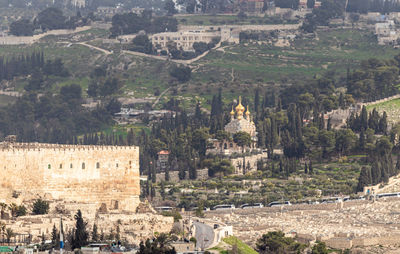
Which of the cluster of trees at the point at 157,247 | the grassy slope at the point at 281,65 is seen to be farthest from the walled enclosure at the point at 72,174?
the grassy slope at the point at 281,65

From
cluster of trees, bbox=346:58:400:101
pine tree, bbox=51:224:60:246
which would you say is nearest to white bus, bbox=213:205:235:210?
pine tree, bbox=51:224:60:246

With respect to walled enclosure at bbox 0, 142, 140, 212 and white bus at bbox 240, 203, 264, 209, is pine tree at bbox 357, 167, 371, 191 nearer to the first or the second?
white bus at bbox 240, 203, 264, 209

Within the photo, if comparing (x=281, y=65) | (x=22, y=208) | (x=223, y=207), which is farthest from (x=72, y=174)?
(x=281, y=65)

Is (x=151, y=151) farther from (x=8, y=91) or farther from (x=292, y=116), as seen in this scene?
(x=8, y=91)

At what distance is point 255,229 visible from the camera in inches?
3792

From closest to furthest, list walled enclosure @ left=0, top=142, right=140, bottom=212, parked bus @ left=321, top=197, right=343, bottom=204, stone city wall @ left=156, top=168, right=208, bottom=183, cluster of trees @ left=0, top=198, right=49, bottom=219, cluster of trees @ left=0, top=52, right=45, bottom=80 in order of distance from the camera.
Result: 1. cluster of trees @ left=0, top=198, right=49, bottom=219
2. walled enclosure @ left=0, top=142, right=140, bottom=212
3. parked bus @ left=321, top=197, right=343, bottom=204
4. stone city wall @ left=156, top=168, right=208, bottom=183
5. cluster of trees @ left=0, top=52, right=45, bottom=80

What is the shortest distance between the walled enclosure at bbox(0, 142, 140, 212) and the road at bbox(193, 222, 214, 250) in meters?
4.15

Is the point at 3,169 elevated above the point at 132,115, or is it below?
above

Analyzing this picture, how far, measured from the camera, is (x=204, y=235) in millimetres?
87000

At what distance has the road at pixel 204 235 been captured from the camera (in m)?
82.7

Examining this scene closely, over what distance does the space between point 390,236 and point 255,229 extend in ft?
27.8

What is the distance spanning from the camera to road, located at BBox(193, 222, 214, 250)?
8269 cm

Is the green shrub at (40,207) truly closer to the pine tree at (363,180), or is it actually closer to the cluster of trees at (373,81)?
the pine tree at (363,180)

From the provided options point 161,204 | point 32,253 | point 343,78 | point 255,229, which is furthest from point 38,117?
point 32,253
